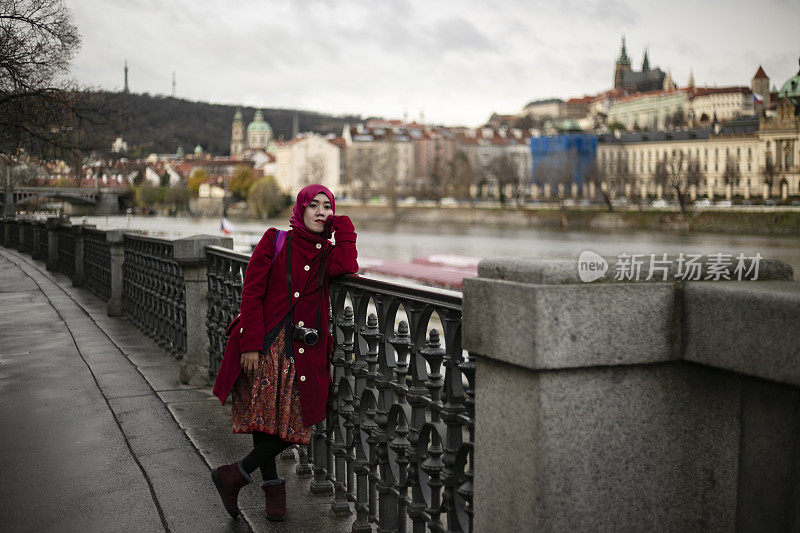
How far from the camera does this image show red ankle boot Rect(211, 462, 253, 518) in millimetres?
3879

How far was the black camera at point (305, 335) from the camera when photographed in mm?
3689

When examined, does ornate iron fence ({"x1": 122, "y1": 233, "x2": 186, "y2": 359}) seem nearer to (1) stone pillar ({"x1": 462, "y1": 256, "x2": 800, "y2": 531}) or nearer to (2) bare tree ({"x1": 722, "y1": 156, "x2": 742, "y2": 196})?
(1) stone pillar ({"x1": 462, "y1": 256, "x2": 800, "y2": 531})

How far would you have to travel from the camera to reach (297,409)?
379 centimetres

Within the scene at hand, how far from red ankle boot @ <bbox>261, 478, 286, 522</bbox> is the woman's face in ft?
3.87

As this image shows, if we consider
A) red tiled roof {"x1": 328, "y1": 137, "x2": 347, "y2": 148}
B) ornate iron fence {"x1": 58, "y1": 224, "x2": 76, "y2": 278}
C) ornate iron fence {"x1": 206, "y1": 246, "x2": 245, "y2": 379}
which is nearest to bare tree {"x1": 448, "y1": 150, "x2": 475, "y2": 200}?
red tiled roof {"x1": 328, "y1": 137, "x2": 347, "y2": 148}

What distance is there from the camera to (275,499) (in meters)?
3.93

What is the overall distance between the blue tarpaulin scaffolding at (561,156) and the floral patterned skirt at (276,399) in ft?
373

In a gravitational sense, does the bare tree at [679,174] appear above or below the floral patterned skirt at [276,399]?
above

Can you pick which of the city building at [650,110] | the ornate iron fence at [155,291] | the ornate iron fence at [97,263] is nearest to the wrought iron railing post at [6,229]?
the ornate iron fence at [97,263]

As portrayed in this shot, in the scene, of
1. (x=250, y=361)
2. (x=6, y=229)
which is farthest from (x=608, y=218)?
(x=250, y=361)

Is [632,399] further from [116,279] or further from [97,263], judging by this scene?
[97,263]

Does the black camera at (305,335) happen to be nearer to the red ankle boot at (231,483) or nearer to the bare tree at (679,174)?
the red ankle boot at (231,483)

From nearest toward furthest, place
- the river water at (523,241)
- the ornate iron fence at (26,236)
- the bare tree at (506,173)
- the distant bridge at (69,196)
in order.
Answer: the ornate iron fence at (26,236) < the distant bridge at (69,196) < the river water at (523,241) < the bare tree at (506,173)

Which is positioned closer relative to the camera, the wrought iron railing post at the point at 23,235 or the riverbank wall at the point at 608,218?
the wrought iron railing post at the point at 23,235
